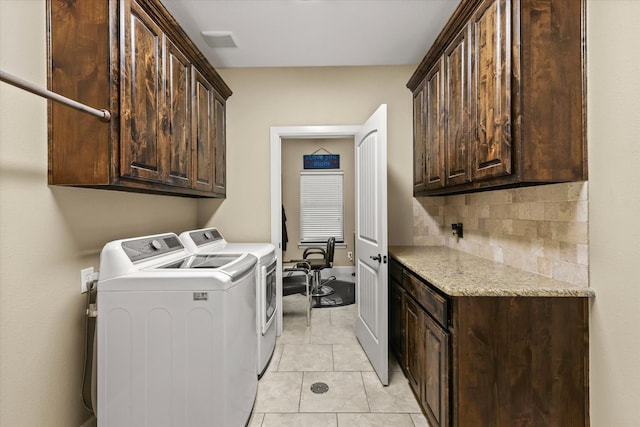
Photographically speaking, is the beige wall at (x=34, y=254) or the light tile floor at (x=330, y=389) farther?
the light tile floor at (x=330, y=389)

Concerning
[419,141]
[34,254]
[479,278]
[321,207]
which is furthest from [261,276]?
[321,207]

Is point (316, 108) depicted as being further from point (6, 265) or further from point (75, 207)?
point (6, 265)

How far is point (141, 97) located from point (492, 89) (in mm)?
1815

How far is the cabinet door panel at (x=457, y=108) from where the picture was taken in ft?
6.30

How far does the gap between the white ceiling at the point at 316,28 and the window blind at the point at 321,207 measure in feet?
8.47

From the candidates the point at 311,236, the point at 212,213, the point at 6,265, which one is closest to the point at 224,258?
the point at 6,265

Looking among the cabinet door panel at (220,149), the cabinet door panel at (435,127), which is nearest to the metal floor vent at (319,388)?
the cabinet door panel at (435,127)

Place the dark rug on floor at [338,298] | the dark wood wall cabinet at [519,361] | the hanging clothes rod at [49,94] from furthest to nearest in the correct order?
1. the dark rug on floor at [338,298]
2. the dark wood wall cabinet at [519,361]
3. the hanging clothes rod at [49,94]

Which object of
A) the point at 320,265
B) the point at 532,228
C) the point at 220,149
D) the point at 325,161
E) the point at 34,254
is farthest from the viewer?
the point at 325,161

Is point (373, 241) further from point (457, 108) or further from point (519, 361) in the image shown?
point (519, 361)

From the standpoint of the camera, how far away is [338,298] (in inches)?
173

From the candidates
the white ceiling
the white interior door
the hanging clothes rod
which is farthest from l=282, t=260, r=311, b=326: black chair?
the hanging clothes rod

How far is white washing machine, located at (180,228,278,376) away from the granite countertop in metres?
1.05

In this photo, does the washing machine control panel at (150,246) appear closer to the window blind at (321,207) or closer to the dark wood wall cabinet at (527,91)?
the dark wood wall cabinet at (527,91)
